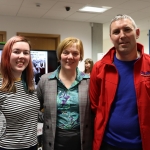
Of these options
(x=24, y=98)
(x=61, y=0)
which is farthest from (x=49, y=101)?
(x=61, y=0)

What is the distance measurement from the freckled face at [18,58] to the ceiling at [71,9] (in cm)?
331

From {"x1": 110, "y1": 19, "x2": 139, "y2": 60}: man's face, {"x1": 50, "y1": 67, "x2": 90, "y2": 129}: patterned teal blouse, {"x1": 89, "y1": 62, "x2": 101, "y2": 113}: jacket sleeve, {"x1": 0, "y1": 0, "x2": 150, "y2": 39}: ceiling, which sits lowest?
{"x1": 50, "y1": 67, "x2": 90, "y2": 129}: patterned teal blouse

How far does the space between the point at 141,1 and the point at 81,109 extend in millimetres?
3726

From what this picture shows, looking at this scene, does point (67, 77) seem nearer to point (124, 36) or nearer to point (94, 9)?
point (124, 36)

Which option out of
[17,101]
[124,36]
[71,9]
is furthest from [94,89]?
[71,9]

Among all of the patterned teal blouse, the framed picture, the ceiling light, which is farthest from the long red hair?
the ceiling light

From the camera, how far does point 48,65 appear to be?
328 cm

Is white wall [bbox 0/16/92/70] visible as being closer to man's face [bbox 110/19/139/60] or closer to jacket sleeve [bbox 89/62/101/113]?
jacket sleeve [bbox 89/62/101/113]

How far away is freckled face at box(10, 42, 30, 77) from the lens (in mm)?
1579

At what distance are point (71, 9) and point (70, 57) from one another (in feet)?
12.5

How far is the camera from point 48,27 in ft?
20.8

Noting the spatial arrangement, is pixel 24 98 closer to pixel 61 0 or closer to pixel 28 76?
pixel 28 76

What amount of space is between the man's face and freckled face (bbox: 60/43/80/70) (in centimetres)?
31

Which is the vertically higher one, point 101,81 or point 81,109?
point 101,81
